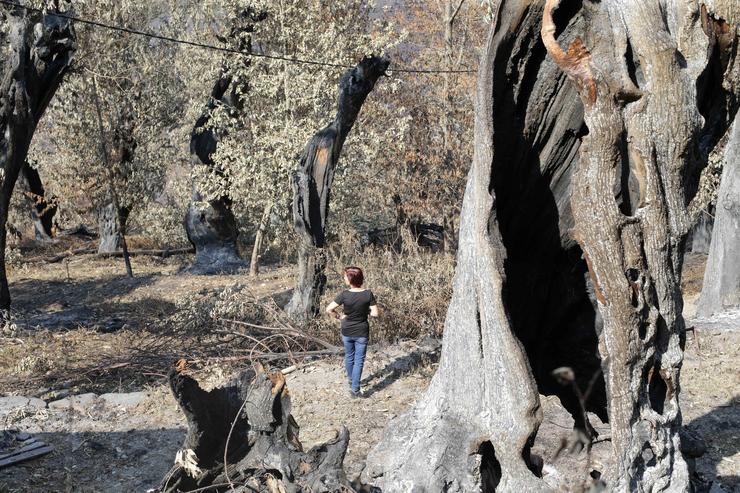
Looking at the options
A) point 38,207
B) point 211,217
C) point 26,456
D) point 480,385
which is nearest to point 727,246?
point 480,385

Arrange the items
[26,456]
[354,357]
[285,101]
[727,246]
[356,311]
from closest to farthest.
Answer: [26,456]
[356,311]
[354,357]
[727,246]
[285,101]

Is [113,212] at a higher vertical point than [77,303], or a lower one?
higher

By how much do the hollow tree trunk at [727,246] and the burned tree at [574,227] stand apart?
7.94 meters

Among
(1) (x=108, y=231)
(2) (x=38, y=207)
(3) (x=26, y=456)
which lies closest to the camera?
(3) (x=26, y=456)

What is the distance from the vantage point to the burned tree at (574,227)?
4.63 m

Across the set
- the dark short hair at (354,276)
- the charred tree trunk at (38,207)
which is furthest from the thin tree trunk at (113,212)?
the dark short hair at (354,276)

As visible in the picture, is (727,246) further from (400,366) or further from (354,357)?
(354,357)

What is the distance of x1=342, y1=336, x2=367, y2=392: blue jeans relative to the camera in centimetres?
920

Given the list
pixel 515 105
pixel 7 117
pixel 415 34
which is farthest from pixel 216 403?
pixel 415 34

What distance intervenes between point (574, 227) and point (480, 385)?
1.14 meters

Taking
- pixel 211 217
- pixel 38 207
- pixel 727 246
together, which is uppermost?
pixel 727 246

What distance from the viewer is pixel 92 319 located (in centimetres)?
1501

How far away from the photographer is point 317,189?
43.1ft

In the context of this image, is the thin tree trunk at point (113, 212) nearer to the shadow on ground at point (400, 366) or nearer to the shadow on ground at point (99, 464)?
the shadow on ground at point (400, 366)
